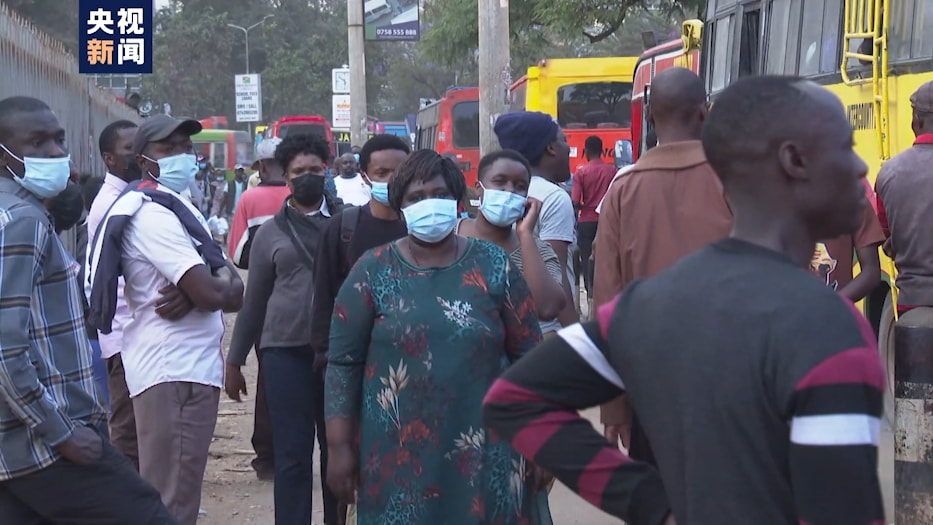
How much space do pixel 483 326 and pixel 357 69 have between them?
75.4 feet

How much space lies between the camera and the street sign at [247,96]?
4742 centimetres

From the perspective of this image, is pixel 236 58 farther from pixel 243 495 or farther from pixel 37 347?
pixel 37 347

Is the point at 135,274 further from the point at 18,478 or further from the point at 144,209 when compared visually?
the point at 18,478

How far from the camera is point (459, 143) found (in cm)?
2502

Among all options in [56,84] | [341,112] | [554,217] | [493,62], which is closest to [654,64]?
[493,62]

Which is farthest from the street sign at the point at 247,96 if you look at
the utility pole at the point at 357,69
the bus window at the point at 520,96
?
the bus window at the point at 520,96

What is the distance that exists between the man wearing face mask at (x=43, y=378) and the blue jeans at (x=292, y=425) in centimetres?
157

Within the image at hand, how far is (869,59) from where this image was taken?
7363 millimetres

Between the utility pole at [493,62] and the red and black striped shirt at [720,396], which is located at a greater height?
the utility pole at [493,62]

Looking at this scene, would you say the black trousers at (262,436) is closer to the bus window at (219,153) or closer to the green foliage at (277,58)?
the bus window at (219,153)

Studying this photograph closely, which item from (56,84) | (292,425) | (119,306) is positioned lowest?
(292,425)

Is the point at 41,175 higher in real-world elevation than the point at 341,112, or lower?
higher

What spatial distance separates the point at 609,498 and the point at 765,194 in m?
0.53

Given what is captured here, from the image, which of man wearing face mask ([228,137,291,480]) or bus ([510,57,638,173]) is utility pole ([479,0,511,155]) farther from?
man wearing face mask ([228,137,291,480])
